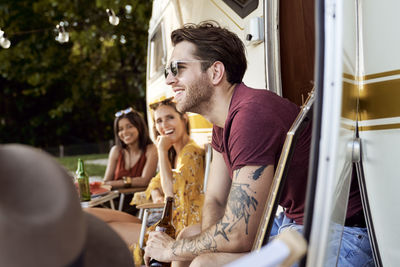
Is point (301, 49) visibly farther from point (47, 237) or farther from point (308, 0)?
point (47, 237)

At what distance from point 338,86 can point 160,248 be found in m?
1.44

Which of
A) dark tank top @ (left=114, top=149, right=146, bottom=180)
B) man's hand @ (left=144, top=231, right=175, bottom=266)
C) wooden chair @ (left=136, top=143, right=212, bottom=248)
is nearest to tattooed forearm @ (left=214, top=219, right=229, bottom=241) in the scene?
man's hand @ (left=144, top=231, right=175, bottom=266)

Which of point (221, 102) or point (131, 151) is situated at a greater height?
point (221, 102)

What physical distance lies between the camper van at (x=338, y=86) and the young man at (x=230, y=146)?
0.27 metres

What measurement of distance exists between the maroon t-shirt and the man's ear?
0.63 ft

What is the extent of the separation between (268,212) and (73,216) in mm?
733

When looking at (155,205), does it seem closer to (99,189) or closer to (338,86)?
(99,189)

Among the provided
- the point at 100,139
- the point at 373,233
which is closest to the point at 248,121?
the point at 373,233

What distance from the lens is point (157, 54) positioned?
6078 millimetres

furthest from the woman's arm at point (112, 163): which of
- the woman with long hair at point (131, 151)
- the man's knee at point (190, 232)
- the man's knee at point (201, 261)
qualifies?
the man's knee at point (201, 261)

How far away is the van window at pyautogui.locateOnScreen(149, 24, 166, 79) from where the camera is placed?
18.3 feet

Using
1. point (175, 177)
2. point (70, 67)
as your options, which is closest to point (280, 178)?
point (175, 177)

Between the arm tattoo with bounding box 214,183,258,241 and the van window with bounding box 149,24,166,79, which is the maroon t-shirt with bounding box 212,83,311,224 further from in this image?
the van window with bounding box 149,24,166,79

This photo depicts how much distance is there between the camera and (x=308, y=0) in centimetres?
302
